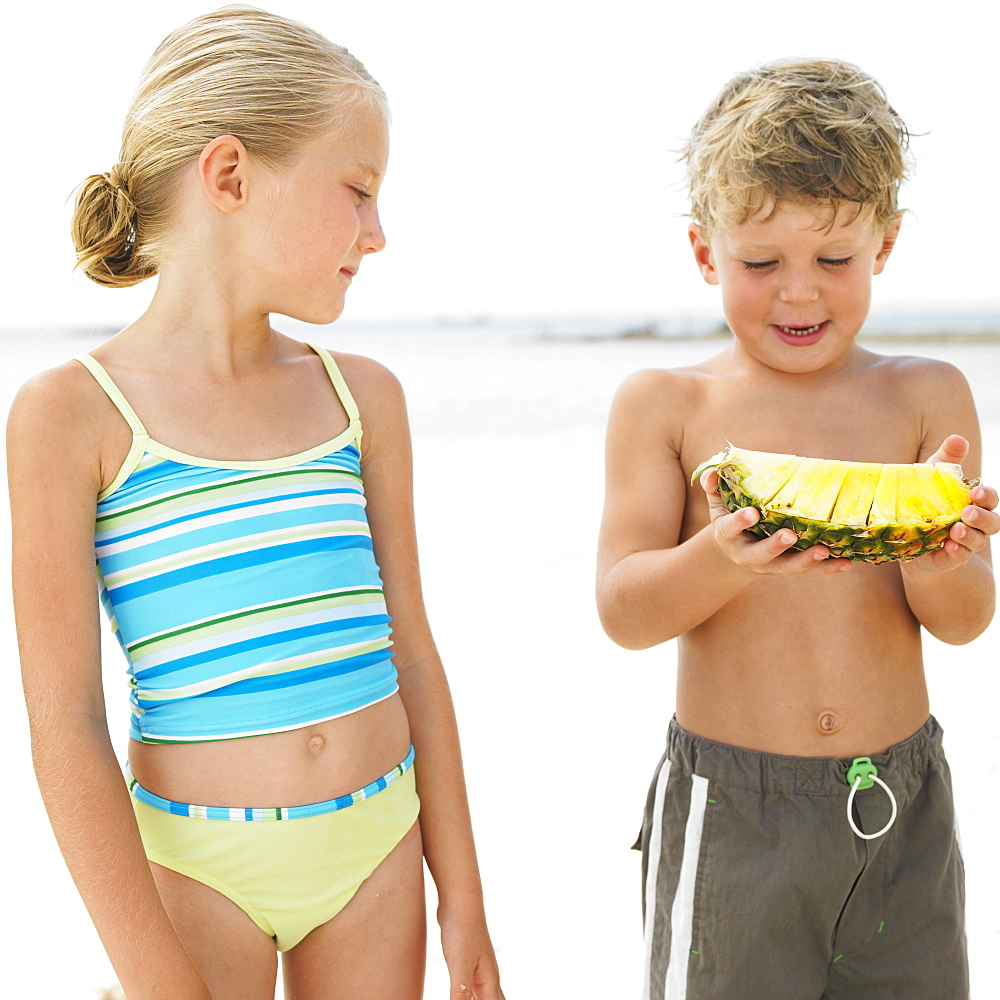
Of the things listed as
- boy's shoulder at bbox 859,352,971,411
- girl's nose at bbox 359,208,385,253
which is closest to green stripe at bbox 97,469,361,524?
girl's nose at bbox 359,208,385,253

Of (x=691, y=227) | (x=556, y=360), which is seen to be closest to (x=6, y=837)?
(x=691, y=227)

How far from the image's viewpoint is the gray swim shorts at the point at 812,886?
1.76 metres

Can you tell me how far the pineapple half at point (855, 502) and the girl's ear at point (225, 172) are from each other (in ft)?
2.79

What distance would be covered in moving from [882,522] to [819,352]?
558 millimetres

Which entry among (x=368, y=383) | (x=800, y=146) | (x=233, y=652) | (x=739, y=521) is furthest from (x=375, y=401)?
(x=800, y=146)

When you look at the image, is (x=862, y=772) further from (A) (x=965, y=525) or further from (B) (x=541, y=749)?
(B) (x=541, y=749)

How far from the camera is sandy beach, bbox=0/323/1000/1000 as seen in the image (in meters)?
2.83

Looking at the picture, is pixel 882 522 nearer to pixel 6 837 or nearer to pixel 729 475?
pixel 729 475

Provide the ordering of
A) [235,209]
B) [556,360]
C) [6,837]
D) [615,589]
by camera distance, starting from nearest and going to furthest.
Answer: [235,209] < [615,589] < [6,837] < [556,360]

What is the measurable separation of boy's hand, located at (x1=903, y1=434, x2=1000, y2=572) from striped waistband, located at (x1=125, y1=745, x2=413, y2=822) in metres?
0.94

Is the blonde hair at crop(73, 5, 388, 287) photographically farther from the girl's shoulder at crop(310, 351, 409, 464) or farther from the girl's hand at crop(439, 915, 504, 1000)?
the girl's hand at crop(439, 915, 504, 1000)

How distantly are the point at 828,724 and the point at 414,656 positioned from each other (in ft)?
2.50

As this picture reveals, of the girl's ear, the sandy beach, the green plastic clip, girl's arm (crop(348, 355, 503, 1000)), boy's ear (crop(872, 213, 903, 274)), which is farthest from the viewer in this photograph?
the sandy beach

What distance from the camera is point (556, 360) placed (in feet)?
71.4
